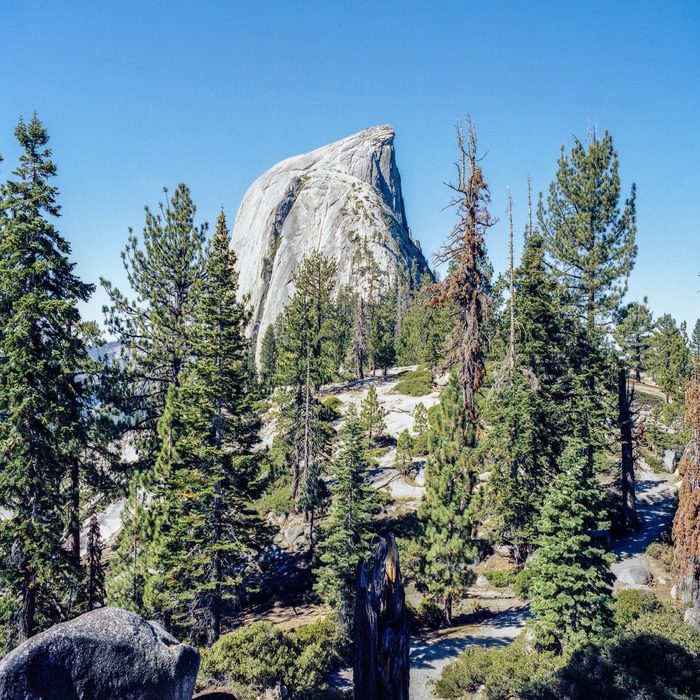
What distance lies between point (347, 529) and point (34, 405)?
37.5ft

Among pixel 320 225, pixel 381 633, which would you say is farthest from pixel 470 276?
Answer: pixel 320 225

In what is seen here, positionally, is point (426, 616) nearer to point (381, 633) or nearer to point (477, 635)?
point (477, 635)

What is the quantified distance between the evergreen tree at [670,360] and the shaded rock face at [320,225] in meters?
75.9

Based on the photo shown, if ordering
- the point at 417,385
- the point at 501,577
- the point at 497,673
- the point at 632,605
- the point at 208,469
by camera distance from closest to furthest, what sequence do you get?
the point at 497,673
the point at 632,605
the point at 208,469
the point at 501,577
the point at 417,385

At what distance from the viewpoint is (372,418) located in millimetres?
36625

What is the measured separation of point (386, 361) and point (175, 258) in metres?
42.6

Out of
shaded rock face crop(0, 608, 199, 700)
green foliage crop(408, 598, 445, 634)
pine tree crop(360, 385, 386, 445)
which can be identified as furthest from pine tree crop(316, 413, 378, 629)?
pine tree crop(360, 385, 386, 445)

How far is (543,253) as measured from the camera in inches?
922

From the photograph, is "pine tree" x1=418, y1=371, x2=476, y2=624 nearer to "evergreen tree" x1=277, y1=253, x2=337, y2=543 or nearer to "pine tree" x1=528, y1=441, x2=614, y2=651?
"pine tree" x1=528, y1=441, x2=614, y2=651

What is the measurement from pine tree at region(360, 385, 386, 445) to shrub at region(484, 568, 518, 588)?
1597 centimetres

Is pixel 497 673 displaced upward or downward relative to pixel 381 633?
downward

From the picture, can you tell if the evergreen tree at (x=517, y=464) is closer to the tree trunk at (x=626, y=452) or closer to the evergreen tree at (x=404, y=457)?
the tree trunk at (x=626, y=452)

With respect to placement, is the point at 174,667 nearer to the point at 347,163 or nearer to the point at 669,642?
the point at 669,642

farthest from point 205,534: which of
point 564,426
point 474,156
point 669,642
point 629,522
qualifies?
point 629,522
